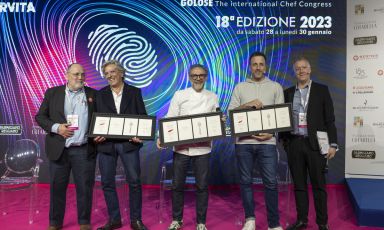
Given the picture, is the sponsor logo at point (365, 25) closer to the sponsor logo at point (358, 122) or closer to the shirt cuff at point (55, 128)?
the sponsor logo at point (358, 122)

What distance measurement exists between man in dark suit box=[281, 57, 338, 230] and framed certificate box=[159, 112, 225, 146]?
74cm

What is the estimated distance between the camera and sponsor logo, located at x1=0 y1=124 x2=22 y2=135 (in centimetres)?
536

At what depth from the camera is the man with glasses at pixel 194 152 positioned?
3203 millimetres

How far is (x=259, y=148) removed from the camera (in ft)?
10.5

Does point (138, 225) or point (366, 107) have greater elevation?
point (366, 107)

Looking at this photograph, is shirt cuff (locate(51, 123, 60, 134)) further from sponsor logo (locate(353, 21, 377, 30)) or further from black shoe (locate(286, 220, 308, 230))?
sponsor logo (locate(353, 21, 377, 30))

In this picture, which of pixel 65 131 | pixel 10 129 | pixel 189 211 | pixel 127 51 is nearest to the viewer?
pixel 65 131

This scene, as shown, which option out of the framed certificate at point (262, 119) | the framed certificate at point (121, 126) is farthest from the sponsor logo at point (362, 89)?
the framed certificate at point (121, 126)

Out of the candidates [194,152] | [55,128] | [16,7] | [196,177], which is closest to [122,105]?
[55,128]

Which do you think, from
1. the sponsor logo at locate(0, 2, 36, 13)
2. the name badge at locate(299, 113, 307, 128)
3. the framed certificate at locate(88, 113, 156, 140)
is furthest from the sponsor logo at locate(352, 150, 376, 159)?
the sponsor logo at locate(0, 2, 36, 13)

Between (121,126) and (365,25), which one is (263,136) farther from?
(365,25)

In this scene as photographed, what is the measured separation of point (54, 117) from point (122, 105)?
2.09 feet

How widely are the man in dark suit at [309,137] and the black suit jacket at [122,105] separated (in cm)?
153

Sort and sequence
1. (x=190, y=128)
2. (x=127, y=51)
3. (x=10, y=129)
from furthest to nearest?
(x=10, y=129) → (x=127, y=51) → (x=190, y=128)
